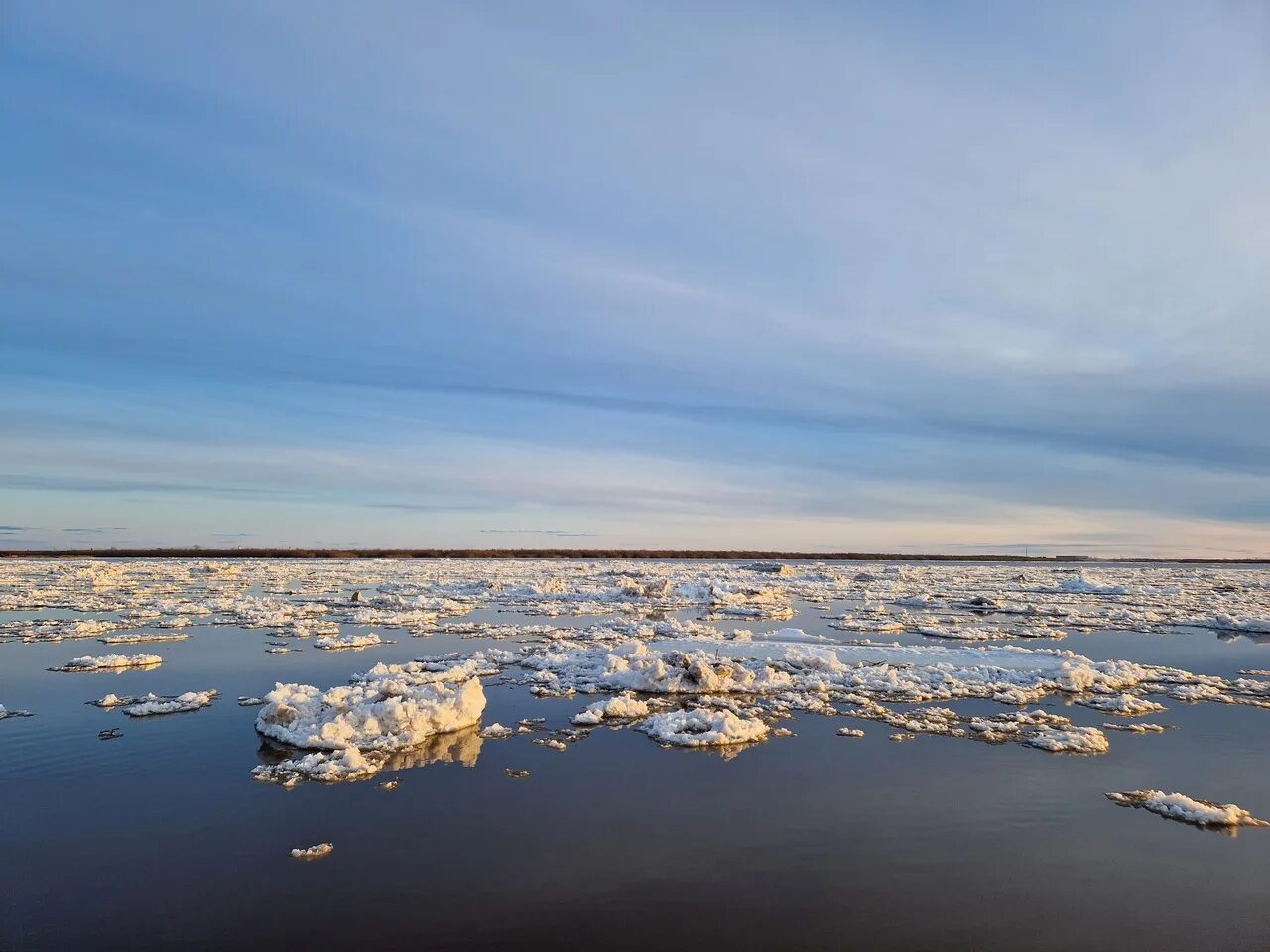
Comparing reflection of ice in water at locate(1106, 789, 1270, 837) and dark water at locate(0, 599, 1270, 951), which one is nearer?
dark water at locate(0, 599, 1270, 951)

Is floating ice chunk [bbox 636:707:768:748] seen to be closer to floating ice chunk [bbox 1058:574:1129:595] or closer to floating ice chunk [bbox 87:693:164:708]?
floating ice chunk [bbox 87:693:164:708]

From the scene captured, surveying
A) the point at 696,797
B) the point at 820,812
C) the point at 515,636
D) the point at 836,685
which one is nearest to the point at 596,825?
the point at 696,797

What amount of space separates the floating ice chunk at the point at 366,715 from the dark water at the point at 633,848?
22.1 inches

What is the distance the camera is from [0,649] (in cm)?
1708

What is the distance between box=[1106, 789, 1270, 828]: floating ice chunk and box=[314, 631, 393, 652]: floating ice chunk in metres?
15.7

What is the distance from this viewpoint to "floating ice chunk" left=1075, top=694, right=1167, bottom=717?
12570mm

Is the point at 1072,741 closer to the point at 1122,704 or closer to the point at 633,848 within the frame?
the point at 1122,704

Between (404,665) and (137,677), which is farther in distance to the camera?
(404,665)

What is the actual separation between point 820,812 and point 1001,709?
21.2 feet

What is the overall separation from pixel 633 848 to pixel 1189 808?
596 cm

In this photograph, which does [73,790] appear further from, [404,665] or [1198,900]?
[1198,900]

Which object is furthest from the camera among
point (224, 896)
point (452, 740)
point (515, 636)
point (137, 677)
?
point (515, 636)

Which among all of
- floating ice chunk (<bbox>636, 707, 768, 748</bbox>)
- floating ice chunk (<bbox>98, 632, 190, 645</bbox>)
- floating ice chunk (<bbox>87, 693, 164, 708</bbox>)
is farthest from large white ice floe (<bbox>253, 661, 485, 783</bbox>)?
floating ice chunk (<bbox>98, 632, 190, 645</bbox>)

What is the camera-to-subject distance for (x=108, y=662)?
49.9ft
